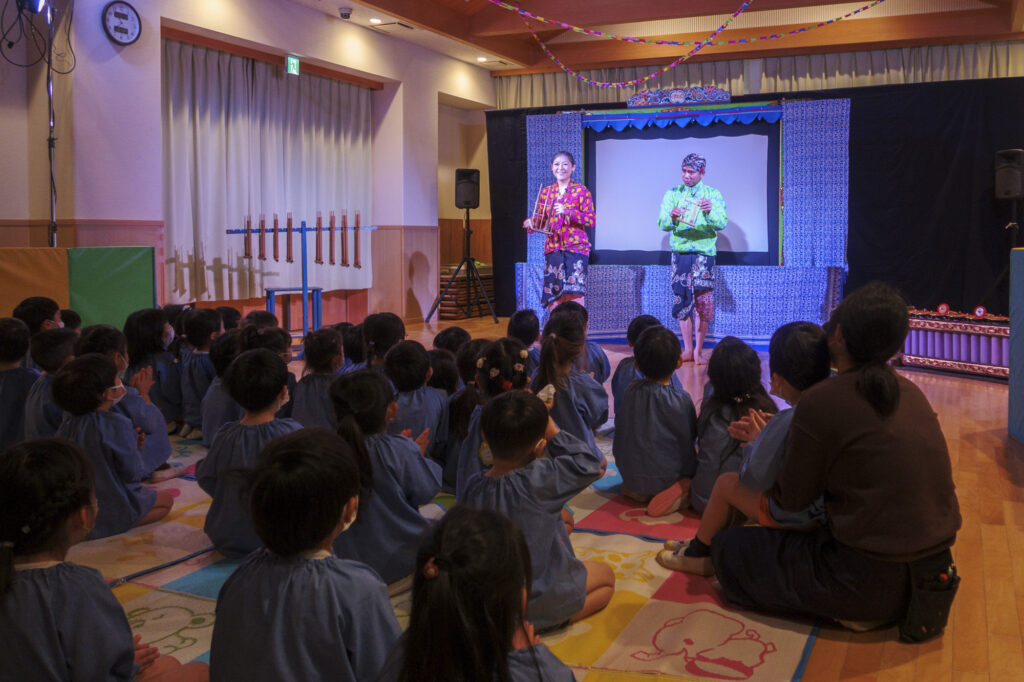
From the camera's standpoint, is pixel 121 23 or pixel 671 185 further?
pixel 671 185

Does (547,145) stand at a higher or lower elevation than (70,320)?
higher

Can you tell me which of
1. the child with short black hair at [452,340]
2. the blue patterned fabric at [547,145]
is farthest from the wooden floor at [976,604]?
the blue patterned fabric at [547,145]

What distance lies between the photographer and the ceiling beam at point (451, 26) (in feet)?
26.0

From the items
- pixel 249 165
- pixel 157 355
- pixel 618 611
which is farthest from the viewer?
pixel 249 165

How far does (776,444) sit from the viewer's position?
2312 millimetres

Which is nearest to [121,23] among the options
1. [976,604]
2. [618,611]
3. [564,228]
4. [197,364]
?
[197,364]

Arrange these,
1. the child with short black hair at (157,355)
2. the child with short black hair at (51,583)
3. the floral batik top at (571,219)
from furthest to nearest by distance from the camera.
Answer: the floral batik top at (571,219) → the child with short black hair at (157,355) → the child with short black hair at (51,583)

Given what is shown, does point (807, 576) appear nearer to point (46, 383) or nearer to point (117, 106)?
point (46, 383)

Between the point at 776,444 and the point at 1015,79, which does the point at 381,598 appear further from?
the point at 1015,79

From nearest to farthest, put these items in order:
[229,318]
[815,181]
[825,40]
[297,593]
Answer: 1. [297,593]
2. [229,318]
3. [815,181]
4. [825,40]

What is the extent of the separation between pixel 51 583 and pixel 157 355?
2900 millimetres

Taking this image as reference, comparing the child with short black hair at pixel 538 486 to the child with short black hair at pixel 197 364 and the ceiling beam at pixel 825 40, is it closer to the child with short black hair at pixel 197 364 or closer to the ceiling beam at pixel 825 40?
the child with short black hair at pixel 197 364

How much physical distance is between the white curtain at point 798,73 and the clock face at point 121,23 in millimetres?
5184

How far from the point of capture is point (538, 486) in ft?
7.13
